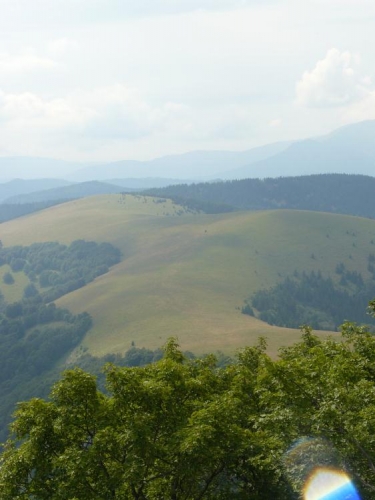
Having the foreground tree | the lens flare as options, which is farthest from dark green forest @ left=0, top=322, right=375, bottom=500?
the lens flare

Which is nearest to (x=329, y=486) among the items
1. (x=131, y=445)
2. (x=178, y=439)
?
(x=178, y=439)

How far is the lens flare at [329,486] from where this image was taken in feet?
80.0

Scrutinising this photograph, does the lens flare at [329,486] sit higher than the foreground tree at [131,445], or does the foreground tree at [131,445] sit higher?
the foreground tree at [131,445]

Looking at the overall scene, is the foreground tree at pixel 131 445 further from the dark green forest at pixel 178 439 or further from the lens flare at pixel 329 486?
the lens flare at pixel 329 486

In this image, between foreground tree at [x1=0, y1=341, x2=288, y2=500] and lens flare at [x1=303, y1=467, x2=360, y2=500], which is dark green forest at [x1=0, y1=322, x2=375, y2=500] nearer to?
foreground tree at [x1=0, y1=341, x2=288, y2=500]

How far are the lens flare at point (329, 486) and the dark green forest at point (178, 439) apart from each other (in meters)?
0.34

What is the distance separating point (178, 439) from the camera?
25375 mm

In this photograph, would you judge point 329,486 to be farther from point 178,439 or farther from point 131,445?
point 131,445

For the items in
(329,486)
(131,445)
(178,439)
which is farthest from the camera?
(178,439)

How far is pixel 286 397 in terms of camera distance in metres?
26.2

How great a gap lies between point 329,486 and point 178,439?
7.39 metres

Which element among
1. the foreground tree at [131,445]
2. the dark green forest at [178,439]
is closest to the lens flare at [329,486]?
the dark green forest at [178,439]

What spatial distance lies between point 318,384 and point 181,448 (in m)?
8.29

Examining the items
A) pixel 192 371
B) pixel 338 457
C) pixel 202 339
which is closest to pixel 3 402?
pixel 202 339
